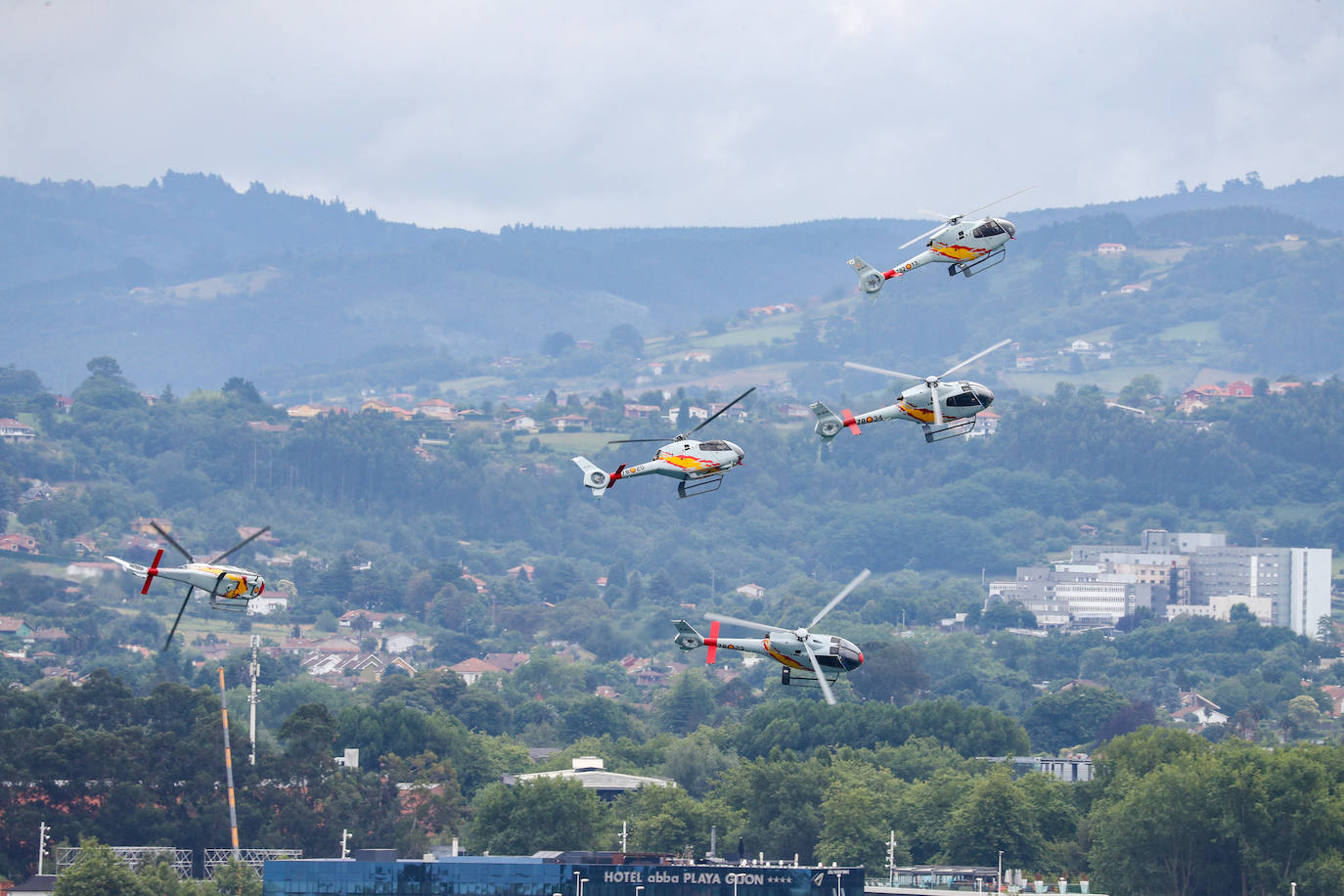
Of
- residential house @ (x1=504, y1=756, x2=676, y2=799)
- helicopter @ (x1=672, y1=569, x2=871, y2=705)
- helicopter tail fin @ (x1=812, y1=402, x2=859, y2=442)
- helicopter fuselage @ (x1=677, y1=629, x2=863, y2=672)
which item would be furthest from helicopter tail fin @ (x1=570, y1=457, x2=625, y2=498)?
residential house @ (x1=504, y1=756, x2=676, y2=799)

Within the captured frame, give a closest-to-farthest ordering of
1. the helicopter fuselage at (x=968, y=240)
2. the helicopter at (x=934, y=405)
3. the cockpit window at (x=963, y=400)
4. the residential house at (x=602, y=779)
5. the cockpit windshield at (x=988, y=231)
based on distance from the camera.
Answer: the helicopter at (x=934, y=405), the cockpit window at (x=963, y=400), the helicopter fuselage at (x=968, y=240), the cockpit windshield at (x=988, y=231), the residential house at (x=602, y=779)

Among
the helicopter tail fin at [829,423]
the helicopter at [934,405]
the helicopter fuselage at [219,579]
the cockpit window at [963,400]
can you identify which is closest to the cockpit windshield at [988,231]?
the helicopter at [934,405]

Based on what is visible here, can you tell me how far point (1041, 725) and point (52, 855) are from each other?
11162 centimetres

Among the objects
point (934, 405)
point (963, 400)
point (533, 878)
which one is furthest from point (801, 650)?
point (533, 878)

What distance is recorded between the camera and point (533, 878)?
262ft

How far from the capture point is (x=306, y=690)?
18625 cm

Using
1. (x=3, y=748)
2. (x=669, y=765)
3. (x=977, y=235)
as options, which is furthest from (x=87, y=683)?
(x=977, y=235)

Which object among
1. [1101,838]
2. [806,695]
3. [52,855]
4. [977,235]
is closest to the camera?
[977,235]

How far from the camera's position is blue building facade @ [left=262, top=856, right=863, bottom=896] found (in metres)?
79.5

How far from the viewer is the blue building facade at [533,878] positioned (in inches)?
3130

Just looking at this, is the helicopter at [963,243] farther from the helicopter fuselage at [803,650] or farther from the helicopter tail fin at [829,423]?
the helicopter fuselage at [803,650]

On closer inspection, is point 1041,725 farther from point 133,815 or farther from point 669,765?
point 133,815

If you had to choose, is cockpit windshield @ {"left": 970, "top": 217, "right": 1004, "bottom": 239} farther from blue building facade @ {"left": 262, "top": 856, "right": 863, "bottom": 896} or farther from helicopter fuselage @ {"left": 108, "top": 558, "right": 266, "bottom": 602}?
blue building facade @ {"left": 262, "top": 856, "right": 863, "bottom": 896}

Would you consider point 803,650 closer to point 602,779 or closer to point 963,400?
point 963,400
